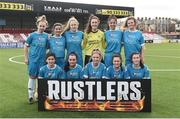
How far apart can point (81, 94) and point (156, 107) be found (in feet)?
4.95

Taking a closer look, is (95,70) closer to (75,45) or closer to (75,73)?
(75,73)

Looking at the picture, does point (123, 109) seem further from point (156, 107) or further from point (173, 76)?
point (173, 76)

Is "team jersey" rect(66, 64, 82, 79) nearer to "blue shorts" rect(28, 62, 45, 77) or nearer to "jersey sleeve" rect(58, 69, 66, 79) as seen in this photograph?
"jersey sleeve" rect(58, 69, 66, 79)

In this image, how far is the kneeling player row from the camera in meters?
7.85

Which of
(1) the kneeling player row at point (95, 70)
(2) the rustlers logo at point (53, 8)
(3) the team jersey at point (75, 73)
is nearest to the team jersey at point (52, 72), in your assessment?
(1) the kneeling player row at point (95, 70)

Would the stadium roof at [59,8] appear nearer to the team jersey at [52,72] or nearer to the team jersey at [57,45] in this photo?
the team jersey at [57,45]

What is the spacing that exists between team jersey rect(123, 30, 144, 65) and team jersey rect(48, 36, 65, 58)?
1285 millimetres

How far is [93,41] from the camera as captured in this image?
8.46 metres

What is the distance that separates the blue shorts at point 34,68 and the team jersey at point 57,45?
389 millimetres

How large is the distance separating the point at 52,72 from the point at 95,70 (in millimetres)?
839

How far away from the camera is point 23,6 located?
1929 inches

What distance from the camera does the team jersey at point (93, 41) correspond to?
8453 mm

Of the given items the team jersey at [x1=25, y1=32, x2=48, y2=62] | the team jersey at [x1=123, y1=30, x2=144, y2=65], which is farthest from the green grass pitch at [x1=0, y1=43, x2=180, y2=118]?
the team jersey at [x1=123, y1=30, x2=144, y2=65]

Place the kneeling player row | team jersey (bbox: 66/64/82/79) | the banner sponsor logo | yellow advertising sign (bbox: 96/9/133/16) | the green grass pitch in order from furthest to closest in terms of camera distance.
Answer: yellow advertising sign (bbox: 96/9/133/16)
team jersey (bbox: 66/64/82/79)
the kneeling player row
the banner sponsor logo
the green grass pitch
